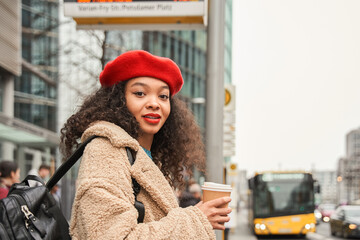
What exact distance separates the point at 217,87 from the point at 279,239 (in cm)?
1828

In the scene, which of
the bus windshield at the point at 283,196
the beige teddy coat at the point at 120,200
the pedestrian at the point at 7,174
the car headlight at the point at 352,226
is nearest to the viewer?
the beige teddy coat at the point at 120,200

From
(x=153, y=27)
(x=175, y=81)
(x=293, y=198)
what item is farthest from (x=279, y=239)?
(x=175, y=81)

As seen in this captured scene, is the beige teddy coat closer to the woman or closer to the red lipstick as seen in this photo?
the woman

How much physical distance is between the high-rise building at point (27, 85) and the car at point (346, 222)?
40.7ft

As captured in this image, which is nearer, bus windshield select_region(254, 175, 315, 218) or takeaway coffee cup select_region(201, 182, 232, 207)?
takeaway coffee cup select_region(201, 182, 232, 207)

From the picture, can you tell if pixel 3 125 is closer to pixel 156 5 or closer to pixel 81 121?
pixel 156 5

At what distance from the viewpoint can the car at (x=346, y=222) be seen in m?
20.5

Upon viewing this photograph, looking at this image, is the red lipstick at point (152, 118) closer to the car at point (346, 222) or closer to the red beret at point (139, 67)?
the red beret at point (139, 67)

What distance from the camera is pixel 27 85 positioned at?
23578 mm

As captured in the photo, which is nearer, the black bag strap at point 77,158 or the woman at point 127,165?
the woman at point 127,165

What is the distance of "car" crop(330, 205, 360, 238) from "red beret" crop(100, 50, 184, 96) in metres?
20.2

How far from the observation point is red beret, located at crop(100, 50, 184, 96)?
2.09m

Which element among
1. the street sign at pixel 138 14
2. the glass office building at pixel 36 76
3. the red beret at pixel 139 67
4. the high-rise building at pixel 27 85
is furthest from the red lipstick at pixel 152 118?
the glass office building at pixel 36 76

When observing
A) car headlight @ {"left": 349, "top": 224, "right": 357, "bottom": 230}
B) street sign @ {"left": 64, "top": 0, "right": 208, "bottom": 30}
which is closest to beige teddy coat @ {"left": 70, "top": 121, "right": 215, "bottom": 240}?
street sign @ {"left": 64, "top": 0, "right": 208, "bottom": 30}
